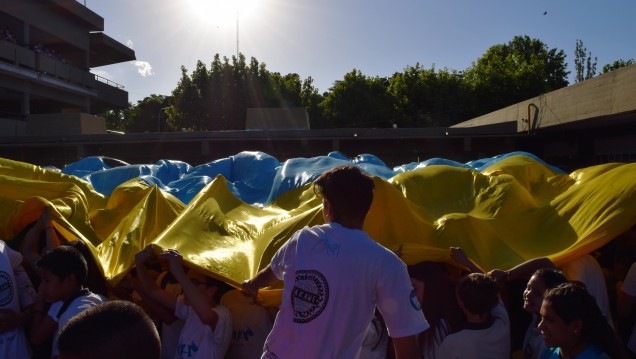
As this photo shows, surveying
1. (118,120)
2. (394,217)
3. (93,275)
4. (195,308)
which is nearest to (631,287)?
(394,217)

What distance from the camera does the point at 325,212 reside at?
83.6 inches

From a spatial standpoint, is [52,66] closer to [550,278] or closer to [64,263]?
[64,263]

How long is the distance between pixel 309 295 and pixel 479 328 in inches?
47.3

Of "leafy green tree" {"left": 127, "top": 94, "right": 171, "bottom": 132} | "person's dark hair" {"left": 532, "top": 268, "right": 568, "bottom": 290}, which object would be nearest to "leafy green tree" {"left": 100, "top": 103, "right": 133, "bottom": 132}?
"leafy green tree" {"left": 127, "top": 94, "right": 171, "bottom": 132}

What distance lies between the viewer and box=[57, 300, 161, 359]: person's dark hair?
1.25 metres

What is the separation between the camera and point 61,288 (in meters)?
2.86

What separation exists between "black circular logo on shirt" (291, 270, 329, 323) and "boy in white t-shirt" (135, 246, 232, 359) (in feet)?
3.51

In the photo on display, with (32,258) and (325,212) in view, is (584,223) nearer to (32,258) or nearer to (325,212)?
(325,212)

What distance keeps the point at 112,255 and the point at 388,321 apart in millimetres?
2218

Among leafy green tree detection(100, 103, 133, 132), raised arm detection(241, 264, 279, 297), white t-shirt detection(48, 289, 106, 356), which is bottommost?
white t-shirt detection(48, 289, 106, 356)

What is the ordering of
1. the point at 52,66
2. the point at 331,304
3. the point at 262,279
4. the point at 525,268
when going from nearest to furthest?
1. the point at 331,304
2. the point at 262,279
3. the point at 525,268
4. the point at 52,66

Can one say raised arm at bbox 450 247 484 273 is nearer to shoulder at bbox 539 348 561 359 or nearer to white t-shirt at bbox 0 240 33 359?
shoulder at bbox 539 348 561 359

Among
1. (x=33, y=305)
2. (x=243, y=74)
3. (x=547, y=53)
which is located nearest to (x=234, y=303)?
(x=33, y=305)

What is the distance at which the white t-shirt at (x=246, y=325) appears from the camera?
10.6 ft
